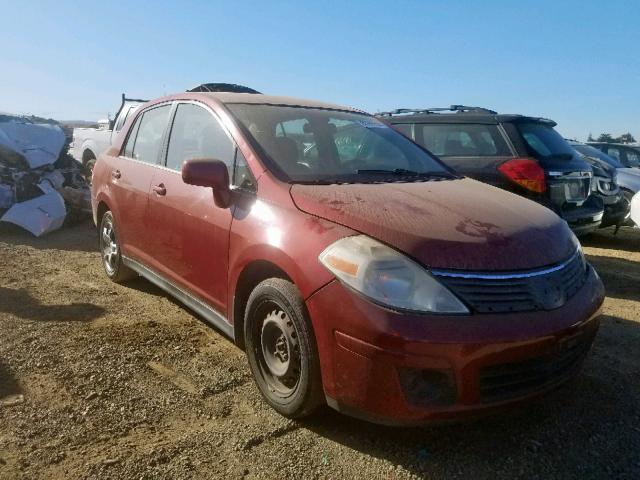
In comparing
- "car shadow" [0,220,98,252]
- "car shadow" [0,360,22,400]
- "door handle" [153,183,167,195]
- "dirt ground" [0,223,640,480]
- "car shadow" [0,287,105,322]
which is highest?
"door handle" [153,183,167,195]

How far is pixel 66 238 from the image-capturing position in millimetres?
6965

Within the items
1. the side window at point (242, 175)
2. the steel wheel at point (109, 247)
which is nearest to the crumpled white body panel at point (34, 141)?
the steel wheel at point (109, 247)

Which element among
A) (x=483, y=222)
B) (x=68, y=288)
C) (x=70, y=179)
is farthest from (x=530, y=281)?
(x=70, y=179)

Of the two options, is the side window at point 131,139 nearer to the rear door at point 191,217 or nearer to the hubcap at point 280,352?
the rear door at point 191,217

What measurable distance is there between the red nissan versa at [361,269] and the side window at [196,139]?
0.6 inches

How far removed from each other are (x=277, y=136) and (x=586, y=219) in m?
4.18

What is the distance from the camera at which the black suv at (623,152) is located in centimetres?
1245

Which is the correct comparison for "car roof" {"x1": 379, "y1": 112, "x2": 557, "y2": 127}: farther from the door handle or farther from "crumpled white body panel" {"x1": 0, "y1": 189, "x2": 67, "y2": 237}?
"crumpled white body panel" {"x1": 0, "y1": 189, "x2": 67, "y2": 237}

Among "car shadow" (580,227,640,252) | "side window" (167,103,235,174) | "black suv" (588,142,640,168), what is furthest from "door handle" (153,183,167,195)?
"black suv" (588,142,640,168)

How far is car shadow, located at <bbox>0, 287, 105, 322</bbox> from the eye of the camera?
3900 millimetres

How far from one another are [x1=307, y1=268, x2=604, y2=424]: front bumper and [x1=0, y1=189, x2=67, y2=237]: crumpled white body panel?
239 inches

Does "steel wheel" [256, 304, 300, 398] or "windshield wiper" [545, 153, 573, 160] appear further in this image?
"windshield wiper" [545, 153, 573, 160]

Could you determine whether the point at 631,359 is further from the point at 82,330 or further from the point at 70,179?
the point at 70,179

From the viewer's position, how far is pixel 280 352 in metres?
2.65
